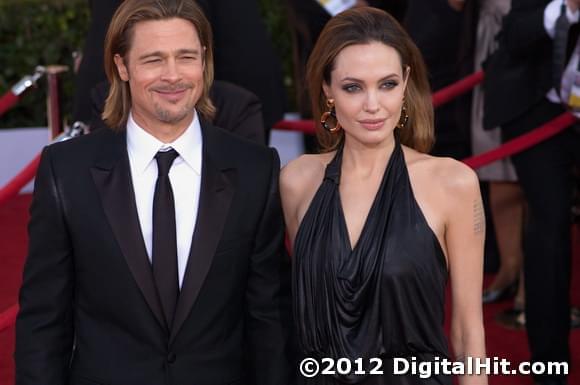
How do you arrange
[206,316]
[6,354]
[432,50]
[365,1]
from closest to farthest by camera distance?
[206,316]
[6,354]
[432,50]
[365,1]

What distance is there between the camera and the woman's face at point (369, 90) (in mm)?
2732

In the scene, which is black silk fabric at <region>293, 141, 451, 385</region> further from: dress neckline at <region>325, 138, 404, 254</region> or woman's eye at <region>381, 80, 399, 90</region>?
woman's eye at <region>381, 80, 399, 90</region>

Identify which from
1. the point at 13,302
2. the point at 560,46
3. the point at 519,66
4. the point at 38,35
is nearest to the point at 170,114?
the point at 560,46

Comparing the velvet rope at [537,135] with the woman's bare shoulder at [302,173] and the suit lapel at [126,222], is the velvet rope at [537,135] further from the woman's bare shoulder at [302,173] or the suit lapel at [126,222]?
the suit lapel at [126,222]

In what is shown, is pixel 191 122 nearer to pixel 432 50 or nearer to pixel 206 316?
pixel 206 316

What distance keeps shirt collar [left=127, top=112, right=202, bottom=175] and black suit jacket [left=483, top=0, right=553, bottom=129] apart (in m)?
1.78

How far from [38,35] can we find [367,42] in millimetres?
5626

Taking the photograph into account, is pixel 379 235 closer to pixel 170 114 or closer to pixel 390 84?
pixel 390 84

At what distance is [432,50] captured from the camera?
5.83 meters

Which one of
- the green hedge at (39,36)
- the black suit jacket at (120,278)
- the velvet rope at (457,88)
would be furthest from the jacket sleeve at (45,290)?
the green hedge at (39,36)

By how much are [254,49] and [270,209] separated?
1.34 meters

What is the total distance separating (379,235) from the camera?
107 inches

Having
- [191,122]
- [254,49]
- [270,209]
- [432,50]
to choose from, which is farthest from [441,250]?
[432,50]

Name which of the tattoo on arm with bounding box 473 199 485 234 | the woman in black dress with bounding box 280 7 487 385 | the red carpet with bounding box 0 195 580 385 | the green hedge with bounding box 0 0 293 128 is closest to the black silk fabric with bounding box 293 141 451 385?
the woman in black dress with bounding box 280 7 487 385
